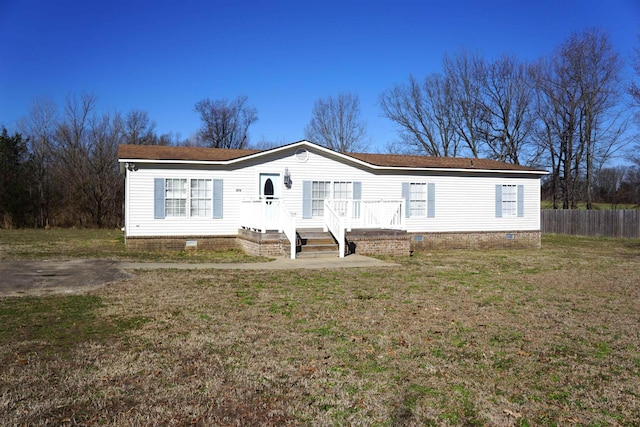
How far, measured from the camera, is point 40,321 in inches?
251

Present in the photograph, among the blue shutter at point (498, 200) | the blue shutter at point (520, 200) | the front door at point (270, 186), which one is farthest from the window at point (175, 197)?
the blue shutter at point (520, 200)

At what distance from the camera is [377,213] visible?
1650cm

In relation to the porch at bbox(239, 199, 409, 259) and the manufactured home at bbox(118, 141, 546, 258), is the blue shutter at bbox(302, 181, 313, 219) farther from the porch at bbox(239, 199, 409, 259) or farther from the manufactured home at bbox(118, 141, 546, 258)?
the porch at bbox(239, 199, 409, 259)

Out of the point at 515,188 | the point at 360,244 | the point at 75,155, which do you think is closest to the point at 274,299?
the point at 360,244

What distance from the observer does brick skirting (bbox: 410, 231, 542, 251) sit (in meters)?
19.0

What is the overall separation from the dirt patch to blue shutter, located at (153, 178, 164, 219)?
147 inches

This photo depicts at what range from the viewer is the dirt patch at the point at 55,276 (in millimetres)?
8766

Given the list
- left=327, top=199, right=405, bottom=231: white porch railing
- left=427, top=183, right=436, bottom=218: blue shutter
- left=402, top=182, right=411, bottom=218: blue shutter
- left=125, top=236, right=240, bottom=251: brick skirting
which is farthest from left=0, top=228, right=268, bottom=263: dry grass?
left=427, top=183, right=436, bottom=218: blue shutter

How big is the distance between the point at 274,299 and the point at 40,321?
3.30 m

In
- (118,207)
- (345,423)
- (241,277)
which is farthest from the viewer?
(118,207)

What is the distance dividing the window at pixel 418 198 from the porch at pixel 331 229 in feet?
8.56

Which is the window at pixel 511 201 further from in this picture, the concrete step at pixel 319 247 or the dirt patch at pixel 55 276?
the dirt patch at pixel 55 276

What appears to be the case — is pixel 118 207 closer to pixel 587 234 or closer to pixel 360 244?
pixel 360 244

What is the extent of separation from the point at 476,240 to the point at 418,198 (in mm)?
2952
